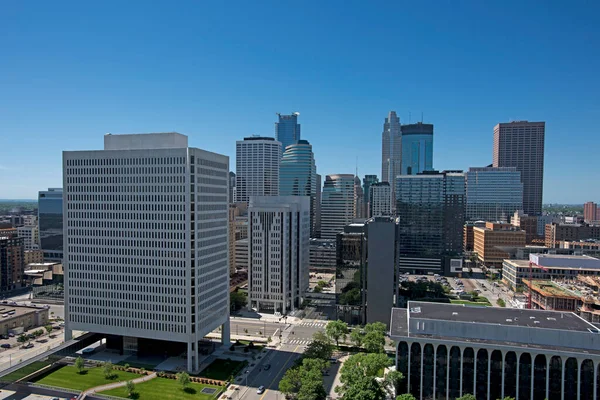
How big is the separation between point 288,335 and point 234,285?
52108 mm

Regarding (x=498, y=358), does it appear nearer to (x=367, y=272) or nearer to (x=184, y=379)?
(x=367, y=272)

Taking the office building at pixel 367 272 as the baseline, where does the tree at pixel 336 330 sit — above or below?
below

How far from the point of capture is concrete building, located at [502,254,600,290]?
14738cm

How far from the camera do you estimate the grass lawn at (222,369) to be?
275ft

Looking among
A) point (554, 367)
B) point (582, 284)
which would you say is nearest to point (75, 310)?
point (554, 367)

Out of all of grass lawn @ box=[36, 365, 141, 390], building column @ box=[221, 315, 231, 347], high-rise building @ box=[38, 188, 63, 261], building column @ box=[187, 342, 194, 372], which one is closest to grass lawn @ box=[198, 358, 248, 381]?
building column @ box=[187, 342, 194, 372]

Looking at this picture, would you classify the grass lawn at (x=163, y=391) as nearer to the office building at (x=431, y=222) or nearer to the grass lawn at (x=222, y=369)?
the grass lawn at (x=222, y=369)

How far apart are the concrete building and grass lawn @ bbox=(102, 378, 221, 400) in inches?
4731

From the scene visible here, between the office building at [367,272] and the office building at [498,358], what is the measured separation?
1434 inches

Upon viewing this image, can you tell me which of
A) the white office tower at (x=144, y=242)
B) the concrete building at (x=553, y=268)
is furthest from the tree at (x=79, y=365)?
the concrete building at (x=553, y=268)

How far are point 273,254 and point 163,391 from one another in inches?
2411

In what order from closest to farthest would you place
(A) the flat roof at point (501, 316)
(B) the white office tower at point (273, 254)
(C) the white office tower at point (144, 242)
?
(A) the flat roof at point (501, 316) → (C) the white office tower at point (144, 242) → (B) the white office tower at point (273, 254)

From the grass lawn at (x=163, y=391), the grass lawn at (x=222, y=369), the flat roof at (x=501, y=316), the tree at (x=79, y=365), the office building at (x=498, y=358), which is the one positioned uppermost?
the flat roof at (x=501, y=316)

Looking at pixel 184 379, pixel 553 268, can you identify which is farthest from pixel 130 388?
pixel 553 268
